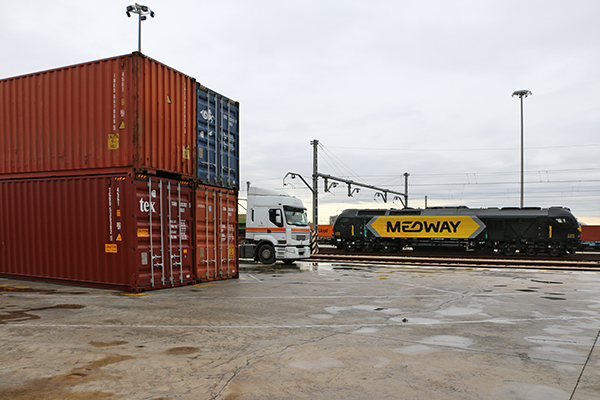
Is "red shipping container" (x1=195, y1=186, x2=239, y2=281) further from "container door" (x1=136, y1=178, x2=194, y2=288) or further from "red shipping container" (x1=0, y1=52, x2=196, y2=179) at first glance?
"red shipping container" (x1=0, y1=52, x2=196, y2=179)

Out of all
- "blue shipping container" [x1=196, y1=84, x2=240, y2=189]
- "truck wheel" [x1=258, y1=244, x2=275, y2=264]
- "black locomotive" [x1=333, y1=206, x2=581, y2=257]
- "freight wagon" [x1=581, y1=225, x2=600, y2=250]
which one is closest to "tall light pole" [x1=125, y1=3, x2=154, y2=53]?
"blue shipping container" [x1=196, y1=84, x2=240, y2=189]

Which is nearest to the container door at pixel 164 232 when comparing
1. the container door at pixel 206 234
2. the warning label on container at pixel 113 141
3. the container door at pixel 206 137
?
the container door at pixel 206 234

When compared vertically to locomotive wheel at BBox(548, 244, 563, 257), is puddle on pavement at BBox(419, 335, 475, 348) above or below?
above

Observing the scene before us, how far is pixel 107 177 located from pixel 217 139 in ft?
13.1

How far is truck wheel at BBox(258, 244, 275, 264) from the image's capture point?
65.7 ft

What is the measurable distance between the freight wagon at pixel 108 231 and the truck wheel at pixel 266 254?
5.96m

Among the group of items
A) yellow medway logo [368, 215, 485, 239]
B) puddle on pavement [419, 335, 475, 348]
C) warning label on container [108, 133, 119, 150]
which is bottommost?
puddle on pavement [419, 335, 475, 348]

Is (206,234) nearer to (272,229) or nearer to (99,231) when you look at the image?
(99,231)

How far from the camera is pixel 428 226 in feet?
100

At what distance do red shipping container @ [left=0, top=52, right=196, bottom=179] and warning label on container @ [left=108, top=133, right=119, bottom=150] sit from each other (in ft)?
0.08

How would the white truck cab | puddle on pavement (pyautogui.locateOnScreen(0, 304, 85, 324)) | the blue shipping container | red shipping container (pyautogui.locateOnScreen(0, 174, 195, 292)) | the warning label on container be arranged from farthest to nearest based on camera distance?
the white truck cab
the blue shipping container
the warning label on container
red shipping container (pyautogui.locateOnScreen(0, 174, 195, 292))
puddle on pavement (pyautogui.locateOnScreen(0, 304, 85, 324))

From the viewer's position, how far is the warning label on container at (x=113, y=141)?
11.5 meters

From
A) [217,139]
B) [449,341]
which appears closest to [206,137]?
[217,139]

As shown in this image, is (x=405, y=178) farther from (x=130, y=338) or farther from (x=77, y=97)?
(x=130, y=338)
